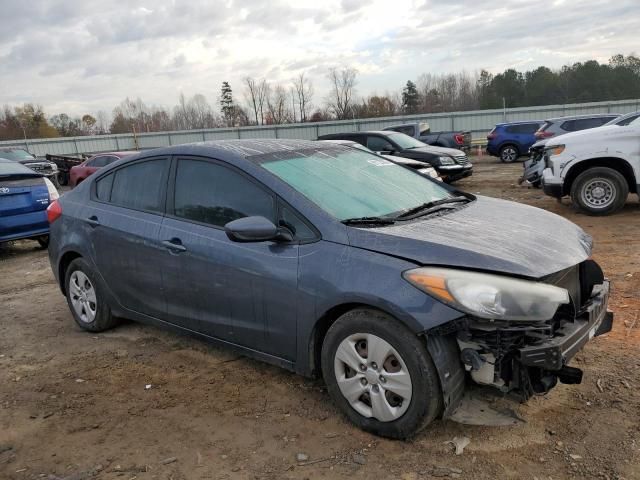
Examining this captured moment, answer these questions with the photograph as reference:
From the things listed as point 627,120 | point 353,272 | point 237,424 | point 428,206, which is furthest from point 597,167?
point 237,424

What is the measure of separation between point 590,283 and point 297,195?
1878mm

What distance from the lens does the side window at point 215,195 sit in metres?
3.39

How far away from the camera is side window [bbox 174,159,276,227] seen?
11.1 feet

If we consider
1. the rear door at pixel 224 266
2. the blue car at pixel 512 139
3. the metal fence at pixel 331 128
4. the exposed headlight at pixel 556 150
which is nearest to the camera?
the rear door at pixel 224 266

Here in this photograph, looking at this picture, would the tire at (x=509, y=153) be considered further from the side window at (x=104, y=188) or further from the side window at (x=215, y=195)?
the side window at (x=215, y=195)

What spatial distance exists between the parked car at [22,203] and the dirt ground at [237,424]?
13.7 feet

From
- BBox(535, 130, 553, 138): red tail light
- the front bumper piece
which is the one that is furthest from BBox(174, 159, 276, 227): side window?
BBox(535, 130, 553, 138): red tail light

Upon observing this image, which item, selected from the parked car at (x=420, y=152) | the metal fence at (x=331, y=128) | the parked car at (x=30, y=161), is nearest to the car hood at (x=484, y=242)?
the parked car at (x=420, y=152)

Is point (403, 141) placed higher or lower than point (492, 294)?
higher

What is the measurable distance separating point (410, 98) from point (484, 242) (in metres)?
75.6

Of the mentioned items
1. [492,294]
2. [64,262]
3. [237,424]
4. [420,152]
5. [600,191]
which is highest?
[420,152]

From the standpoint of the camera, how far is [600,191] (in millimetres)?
8312

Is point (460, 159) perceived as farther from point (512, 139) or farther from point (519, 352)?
point (519, 352)

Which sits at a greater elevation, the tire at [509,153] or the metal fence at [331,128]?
the metal fence at [331,128]
